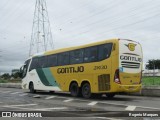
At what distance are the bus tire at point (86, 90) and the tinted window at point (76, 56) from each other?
5.00 feet

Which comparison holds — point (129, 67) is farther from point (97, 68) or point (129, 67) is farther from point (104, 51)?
point (97, 68)

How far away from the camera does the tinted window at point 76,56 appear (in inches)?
900

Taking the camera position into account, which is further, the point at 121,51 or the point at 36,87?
the point at 36,87

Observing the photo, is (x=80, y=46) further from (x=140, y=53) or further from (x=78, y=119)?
(x=78, y=119)

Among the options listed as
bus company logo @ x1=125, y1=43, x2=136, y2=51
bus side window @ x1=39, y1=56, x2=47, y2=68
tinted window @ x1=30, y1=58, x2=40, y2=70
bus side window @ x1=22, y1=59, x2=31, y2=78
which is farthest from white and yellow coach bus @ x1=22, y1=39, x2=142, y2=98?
bus side window @ x1=22, y1=59, x2=31, y2=78

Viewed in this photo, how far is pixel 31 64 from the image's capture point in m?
29.9

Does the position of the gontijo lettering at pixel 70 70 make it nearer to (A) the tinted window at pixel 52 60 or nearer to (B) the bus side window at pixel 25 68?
(A) the tinted window at pixel 52 60

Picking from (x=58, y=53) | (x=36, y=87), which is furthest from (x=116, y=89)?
(x=36, y=87)

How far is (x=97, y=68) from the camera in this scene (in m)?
21.2

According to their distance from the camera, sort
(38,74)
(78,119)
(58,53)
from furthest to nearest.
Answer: (38,74) → (58,53) → (78,119)

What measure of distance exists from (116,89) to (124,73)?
997mm

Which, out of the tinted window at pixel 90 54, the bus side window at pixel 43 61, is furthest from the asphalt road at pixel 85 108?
the bus side window at pixel 43 61

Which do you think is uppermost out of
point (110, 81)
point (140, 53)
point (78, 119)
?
point (140, 53)

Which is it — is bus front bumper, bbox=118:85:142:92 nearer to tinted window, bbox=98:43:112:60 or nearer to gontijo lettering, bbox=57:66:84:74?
tinted window, bbox=98:43:112:60
